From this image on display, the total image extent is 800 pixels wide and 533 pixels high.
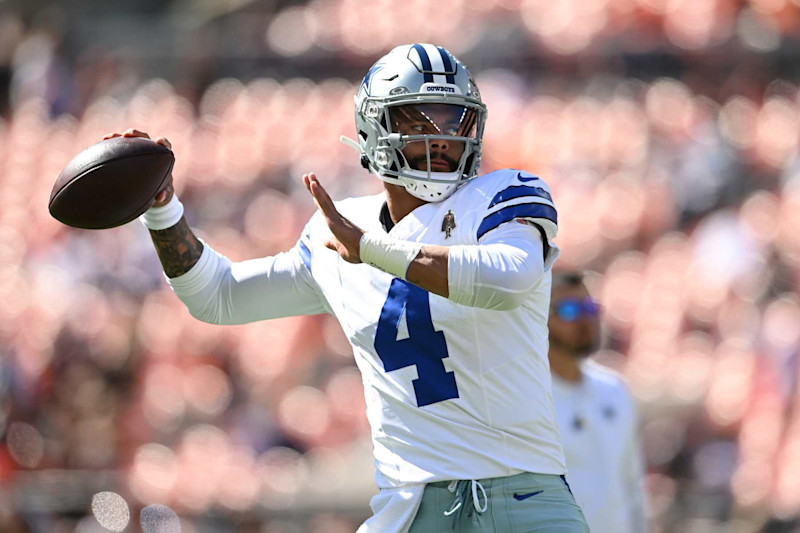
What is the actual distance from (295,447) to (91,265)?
2.39 meters

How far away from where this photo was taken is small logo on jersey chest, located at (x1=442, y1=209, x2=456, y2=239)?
2.75 m

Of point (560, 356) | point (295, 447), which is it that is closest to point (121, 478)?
point (295, 447)

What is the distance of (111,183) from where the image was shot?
9.93ft

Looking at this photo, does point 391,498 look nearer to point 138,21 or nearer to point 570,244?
point 570,244

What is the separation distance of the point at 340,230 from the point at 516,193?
0.41 m

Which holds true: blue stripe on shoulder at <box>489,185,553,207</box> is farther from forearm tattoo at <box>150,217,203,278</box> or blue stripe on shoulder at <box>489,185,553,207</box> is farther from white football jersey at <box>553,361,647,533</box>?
white football jersey at <box>553,361,647,533</box>

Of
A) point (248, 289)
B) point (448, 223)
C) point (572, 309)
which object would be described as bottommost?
point (572, 309)

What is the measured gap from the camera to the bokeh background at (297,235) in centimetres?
639

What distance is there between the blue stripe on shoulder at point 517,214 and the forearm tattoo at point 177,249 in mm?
893

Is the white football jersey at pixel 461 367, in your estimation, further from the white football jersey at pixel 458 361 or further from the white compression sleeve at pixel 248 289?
the white compression sleeve at pixel 248 289

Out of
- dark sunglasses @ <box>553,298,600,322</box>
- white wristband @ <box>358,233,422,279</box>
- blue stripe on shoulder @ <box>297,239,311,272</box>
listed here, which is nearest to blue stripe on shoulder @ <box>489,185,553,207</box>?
white wristband @ <box>358,233,422,279</box>

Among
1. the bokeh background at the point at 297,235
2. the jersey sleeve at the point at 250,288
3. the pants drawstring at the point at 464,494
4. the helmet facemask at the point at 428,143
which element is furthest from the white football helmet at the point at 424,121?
the bokeh background at the point at 297,235

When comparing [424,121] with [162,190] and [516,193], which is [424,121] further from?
[162,190]

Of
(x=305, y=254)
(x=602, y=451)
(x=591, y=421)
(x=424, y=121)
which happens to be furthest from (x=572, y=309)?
(x=424, y=121)
